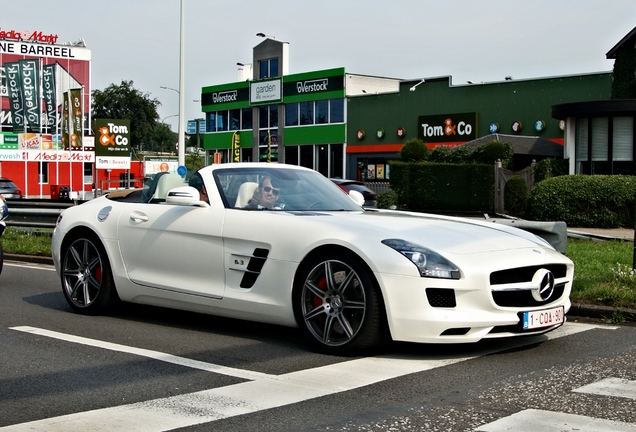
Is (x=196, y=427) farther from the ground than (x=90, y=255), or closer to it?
closer to it

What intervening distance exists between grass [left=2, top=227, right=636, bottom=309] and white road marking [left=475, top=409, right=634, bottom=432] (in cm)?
389

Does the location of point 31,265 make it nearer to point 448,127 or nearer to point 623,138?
point 623,138

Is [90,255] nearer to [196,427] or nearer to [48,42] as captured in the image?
[196,427]

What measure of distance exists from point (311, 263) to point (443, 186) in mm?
24868

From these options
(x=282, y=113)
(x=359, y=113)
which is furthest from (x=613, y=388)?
(x=282, y=113)

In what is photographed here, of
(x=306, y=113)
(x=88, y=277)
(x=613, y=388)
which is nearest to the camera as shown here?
(x=613, y=388)

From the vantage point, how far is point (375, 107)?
5094 cm

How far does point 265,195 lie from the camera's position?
24.1ft

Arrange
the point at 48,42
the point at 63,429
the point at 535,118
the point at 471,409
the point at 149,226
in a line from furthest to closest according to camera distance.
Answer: the point at 48,42
the point at 535,118
the point at 149,226
the point at 471,409
the point at 63,429

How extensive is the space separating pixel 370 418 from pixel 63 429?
1.63 meters

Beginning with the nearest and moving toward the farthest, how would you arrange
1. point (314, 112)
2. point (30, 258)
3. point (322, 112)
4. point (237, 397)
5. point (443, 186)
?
point (237, 397)
point (30, 258)
point (443, 186)
point (322, 112)
point (314, 112)

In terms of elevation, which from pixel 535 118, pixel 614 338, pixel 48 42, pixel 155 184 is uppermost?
pixel 48 42

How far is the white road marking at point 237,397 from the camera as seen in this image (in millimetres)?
4508

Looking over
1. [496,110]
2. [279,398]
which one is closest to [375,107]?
[496,110]
